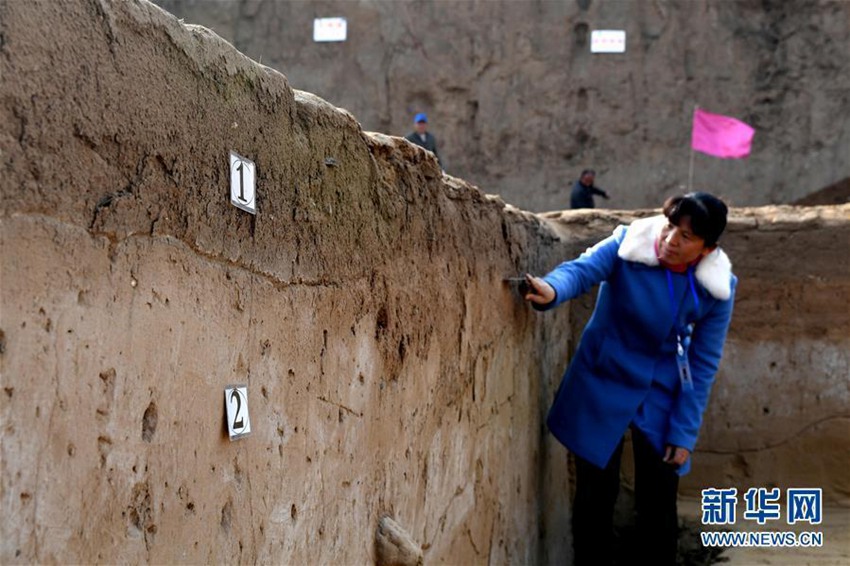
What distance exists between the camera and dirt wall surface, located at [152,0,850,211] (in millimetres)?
10352

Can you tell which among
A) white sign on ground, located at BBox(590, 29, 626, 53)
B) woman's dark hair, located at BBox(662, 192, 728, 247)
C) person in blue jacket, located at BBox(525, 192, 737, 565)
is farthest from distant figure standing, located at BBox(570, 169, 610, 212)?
woman's dark hair, located at BBox(662, 192, 728, 247)

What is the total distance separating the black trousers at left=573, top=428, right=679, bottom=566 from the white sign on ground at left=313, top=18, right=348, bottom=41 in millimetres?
8102

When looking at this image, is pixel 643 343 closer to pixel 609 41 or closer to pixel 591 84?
pixel 591 84

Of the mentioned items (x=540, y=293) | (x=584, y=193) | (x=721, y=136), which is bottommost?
(x=540, y=293)

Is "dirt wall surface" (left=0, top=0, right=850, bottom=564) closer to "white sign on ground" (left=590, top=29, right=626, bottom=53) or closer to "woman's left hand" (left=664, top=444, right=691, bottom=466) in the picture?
"woman's left hand" (left=664, top=444, right=691, bottom=466)

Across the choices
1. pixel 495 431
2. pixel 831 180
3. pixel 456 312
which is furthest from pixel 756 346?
pixel 831 180

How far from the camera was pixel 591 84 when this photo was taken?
10.7 metres

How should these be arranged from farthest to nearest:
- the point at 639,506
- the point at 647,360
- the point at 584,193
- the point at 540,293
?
the point at 584,193
the point at 639,506
the point at 647,360
the point at 540,293

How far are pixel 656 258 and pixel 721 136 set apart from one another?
6747mm

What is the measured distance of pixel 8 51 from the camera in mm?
1166

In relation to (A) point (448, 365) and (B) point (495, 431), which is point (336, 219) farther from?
(B) point (495, 431)

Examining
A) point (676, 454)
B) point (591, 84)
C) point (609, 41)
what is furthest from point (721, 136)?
point (676, 454)

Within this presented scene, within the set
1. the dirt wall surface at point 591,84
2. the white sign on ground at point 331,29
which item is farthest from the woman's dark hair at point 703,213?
the white sign on ground at point 331,29

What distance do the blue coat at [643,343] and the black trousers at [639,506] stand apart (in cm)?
9
